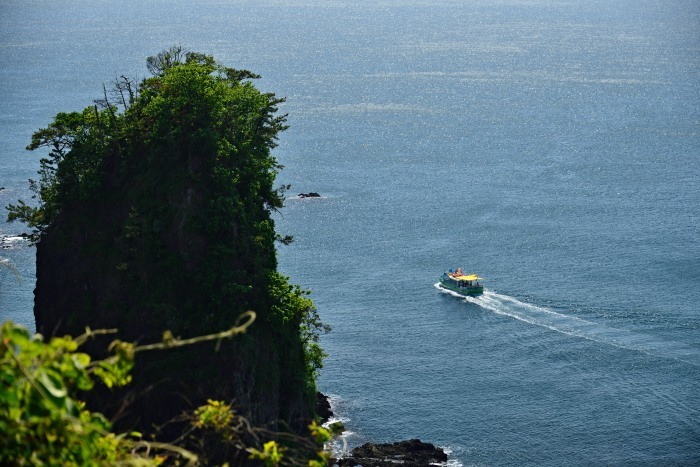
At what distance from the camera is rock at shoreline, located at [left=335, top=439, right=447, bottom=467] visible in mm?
74562

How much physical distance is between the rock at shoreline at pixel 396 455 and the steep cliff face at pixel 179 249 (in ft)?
30.0

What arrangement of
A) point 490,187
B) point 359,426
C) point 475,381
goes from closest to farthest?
point 359,426
point 475,381
point 490,187

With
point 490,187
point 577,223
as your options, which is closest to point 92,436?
point 577,223

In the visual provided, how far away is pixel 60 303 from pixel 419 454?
28467 mm

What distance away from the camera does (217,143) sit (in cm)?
6925

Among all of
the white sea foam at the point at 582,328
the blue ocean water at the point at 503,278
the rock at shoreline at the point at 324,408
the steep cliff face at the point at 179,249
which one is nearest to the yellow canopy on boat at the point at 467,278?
the white sea foam at the point at 582,328

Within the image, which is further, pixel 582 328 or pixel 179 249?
pixel 582 328

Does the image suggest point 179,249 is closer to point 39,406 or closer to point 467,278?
point 467,278

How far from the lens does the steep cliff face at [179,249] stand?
62031mm

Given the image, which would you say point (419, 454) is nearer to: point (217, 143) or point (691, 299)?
point (217, 143)

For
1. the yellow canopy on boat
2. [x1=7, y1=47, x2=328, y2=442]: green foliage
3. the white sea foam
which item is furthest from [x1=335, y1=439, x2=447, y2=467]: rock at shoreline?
the yellow canopy on boat

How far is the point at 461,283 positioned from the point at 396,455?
3206 centimetres

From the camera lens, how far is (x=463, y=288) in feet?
341

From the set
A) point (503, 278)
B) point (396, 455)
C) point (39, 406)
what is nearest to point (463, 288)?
point (503, 278)
